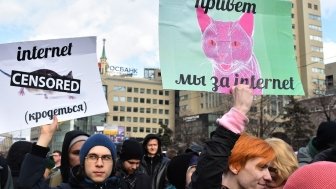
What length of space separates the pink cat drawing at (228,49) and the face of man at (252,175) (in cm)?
160

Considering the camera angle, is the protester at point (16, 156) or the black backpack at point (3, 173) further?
the protester at point (16, 156)

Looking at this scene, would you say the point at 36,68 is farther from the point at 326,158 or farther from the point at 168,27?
the point at 326,158

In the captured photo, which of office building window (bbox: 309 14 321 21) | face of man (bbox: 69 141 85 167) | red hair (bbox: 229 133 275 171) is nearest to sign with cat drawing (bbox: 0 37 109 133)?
face of man (bbox: 69 141 85 167)

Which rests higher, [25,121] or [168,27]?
[168,27]

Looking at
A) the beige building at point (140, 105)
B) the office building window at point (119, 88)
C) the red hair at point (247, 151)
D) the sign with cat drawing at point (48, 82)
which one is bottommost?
the red hair at point (247, 151)

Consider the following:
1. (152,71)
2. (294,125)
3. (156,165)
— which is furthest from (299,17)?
(156,165)

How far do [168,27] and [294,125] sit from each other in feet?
138

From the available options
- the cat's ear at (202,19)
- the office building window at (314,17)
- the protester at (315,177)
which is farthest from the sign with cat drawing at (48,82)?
the office building window at (314,17)

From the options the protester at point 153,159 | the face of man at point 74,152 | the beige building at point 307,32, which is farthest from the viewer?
the beige building at point 307,32

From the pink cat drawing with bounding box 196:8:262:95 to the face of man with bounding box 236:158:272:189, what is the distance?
1.60m

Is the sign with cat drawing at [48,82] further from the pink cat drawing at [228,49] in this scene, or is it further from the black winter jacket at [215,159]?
the black winter jacket at [215,159]

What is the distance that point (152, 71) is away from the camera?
136625 mm

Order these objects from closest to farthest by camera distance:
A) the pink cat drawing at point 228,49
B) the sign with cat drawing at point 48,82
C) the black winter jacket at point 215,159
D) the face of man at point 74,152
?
the black winter jacket at point 215,159
the face of man at point 74,152
the pink cat drawing at point 228,49
the sign with cat drawing at point 48,82

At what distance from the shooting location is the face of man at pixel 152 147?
6719mm
